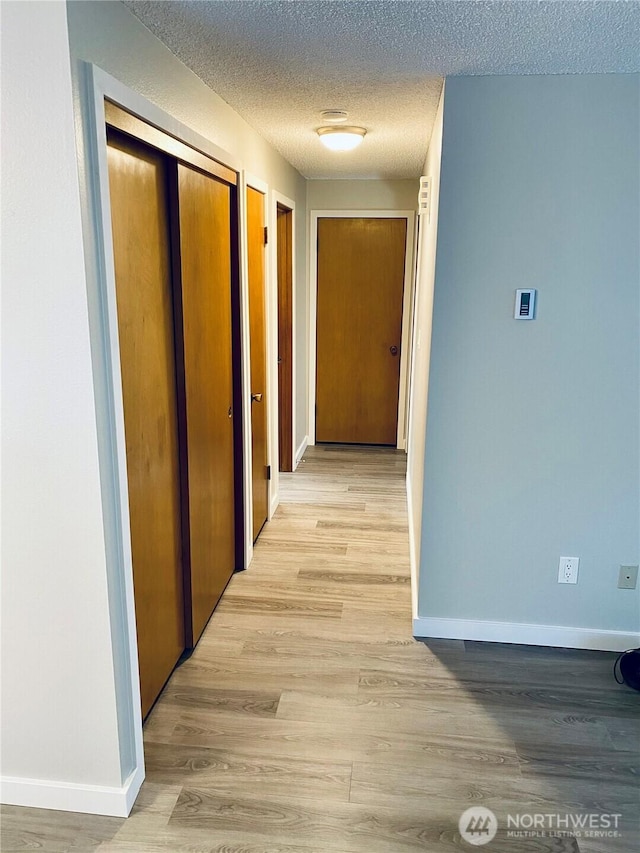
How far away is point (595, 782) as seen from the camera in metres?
2.01

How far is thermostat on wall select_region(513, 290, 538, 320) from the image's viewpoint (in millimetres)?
2426

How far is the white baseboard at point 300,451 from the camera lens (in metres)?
5.07

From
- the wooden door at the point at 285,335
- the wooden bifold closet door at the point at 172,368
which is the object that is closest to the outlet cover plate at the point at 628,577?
the wooden bifold closet door at the point at 172,368

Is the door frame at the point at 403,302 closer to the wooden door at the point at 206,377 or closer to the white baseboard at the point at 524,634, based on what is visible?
the wooden door at the point at 206,377

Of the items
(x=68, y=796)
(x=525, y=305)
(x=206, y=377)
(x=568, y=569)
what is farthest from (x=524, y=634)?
(x=68, y=796)

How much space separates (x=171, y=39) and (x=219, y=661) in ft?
7.42

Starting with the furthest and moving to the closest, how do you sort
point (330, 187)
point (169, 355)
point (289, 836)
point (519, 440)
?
point (330, 187) → point (519, 440) → point (169, 355) → point (289, 836)

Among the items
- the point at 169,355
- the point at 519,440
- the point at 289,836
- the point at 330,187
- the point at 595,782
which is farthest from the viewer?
the point at 330,187

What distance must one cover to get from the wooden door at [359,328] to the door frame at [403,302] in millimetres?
36

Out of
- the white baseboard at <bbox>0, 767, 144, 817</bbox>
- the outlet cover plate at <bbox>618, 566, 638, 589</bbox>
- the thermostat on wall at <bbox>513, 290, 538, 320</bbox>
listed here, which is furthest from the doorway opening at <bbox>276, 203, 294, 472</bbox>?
the white baseboard at <bbox>0, 767, 144, 817</bbox>

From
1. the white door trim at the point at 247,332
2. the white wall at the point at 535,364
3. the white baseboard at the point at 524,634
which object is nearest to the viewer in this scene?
the white wall at the point at 535,364

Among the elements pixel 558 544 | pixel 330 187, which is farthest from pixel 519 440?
pixel 330 187

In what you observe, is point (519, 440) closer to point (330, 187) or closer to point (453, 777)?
point (453, 777)

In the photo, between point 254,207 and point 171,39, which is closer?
point 171,39
